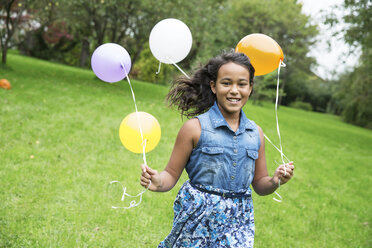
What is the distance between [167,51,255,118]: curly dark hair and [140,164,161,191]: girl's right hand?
2.15 feet

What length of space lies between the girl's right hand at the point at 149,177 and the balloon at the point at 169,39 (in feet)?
3.45

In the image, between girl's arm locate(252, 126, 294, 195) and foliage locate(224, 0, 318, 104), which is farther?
foliage locate(224, 0, 318, 104)

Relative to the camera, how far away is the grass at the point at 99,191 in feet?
10.8

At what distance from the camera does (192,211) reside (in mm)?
1770

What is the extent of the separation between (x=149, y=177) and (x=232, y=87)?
2.27ft

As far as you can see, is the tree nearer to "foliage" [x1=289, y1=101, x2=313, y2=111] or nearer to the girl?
the girl

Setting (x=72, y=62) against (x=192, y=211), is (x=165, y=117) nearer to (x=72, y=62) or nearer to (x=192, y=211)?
(x=192, y=211)

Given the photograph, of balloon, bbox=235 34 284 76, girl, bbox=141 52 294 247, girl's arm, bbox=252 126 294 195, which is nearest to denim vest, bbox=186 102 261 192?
girl, bbox=141 52 294 247

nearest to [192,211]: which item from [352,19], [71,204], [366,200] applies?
[71,204]

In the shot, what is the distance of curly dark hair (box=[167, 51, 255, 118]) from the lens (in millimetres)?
1942

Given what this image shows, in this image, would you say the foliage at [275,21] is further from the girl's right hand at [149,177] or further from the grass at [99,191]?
the girl's right hand at [149,177]

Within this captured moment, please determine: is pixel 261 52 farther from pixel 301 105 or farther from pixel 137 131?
pixel 301 105

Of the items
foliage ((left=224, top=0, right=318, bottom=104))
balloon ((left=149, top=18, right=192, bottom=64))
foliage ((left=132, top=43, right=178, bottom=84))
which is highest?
foliage ((left=224, top=0, right=318, bottom=104))

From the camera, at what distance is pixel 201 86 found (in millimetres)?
2139
